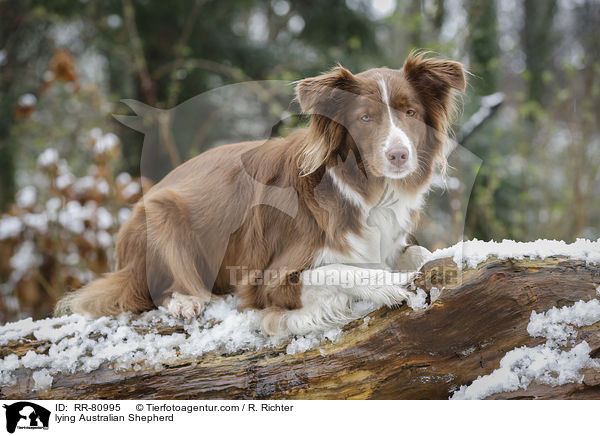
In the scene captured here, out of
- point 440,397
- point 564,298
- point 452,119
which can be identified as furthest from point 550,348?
point 452,119

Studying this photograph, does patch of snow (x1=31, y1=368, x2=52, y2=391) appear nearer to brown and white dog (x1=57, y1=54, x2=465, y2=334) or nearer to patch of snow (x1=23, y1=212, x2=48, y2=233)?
brown and white dog (x1=57, y1=54, x2=465, y2=334)

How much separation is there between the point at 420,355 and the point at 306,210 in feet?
2.76

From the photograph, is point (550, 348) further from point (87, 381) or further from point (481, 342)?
point (87, 381)

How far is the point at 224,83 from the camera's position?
5.24 m

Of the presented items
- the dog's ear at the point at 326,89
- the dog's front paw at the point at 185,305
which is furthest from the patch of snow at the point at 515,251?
the dog's front paw at the point at 185,305

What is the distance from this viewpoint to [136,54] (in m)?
5.46

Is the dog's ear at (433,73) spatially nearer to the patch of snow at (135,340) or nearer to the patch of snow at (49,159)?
the patch of snow at (135,340)

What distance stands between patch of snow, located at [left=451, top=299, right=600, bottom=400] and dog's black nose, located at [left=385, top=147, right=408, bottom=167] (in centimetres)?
89

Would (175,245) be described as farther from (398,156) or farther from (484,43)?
(484,43)

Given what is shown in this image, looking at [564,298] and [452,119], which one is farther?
[452,119]

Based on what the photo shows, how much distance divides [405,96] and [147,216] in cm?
145

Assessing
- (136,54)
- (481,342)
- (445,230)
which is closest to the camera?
(481,342)
